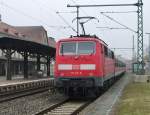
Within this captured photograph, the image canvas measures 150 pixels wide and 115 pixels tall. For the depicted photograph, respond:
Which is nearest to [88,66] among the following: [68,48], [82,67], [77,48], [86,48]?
[82,67]

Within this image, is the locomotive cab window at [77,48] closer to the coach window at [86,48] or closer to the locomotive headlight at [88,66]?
the coach window at [86,48]

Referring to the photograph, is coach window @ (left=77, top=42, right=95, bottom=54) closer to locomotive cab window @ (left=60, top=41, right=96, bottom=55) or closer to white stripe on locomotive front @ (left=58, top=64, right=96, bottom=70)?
locomotive cab window @ (left=60, top=41, right=96, bottom=55)

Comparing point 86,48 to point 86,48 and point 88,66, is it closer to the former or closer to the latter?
point 86,48

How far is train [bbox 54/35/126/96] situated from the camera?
72.1 ft

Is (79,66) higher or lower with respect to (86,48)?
lower

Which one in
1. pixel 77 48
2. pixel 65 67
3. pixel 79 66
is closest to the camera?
pixel 79 66

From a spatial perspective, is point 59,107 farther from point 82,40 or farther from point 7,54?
point 7,54

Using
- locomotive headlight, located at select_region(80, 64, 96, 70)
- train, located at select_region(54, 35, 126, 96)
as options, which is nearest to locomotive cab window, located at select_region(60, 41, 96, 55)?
train, located at select_region(54, 35, 126, 96)

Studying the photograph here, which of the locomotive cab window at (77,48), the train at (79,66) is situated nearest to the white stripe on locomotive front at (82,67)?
the train at (79,66)

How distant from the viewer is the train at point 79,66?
72.1 feet

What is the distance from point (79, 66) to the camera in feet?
72.6

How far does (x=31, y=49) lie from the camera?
146 ft

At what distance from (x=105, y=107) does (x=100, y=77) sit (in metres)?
4.14

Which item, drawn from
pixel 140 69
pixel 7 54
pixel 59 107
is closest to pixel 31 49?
pixel 7 54
